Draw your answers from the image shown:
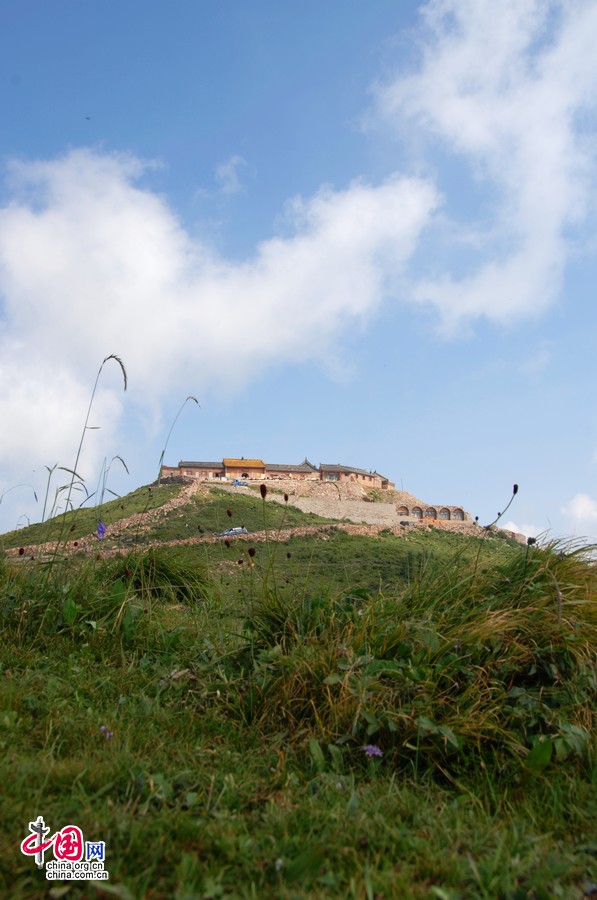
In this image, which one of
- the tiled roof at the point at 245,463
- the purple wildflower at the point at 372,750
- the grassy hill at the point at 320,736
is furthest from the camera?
the tiled roof at the point at 245,463

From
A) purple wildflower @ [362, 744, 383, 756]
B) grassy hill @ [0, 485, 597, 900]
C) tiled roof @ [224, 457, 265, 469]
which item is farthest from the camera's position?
tiled roof @ [224, 457, 265, 469]

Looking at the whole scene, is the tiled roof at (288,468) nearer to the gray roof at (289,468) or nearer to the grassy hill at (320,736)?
the gray roof at (289,468)

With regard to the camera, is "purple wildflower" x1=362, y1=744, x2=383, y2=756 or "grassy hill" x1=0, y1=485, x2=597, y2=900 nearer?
"grassy hill" x1=0, y1=485, x2=597, y2=900

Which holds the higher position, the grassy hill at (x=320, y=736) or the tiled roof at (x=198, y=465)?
the tiled roof at (x=198, y=465)

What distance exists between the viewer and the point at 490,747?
2.70 meters

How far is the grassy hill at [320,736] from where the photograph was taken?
1.85 m

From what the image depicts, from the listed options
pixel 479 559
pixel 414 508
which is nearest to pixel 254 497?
pixel 414 508

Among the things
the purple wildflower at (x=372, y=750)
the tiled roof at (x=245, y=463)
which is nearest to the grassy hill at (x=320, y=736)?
the purple wildflower at (x=372, y=750)

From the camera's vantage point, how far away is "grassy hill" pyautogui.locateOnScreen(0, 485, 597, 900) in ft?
6.06

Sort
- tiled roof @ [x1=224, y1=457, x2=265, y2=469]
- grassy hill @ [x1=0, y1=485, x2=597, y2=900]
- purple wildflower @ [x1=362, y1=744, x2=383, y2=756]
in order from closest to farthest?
grassy hill @ [x1=0, y1=485, x2=597, y2=900] < purple wildflower @ [x1=362, y1=744, x2=383, y2=756] < tiled roof @ [x1=224, y1=457, x2=265, y2=469]

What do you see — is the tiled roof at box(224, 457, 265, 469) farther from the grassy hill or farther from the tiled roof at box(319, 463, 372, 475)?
the grassy hill

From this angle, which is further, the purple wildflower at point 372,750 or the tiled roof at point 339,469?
the tiled roof at point 339,469

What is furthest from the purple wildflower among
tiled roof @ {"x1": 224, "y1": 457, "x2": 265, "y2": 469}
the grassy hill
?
tiled roof @ {"x1": 224, "y1": 457, "x2": 265, "y2": 469}

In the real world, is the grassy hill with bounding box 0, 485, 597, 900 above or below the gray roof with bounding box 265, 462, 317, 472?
below
